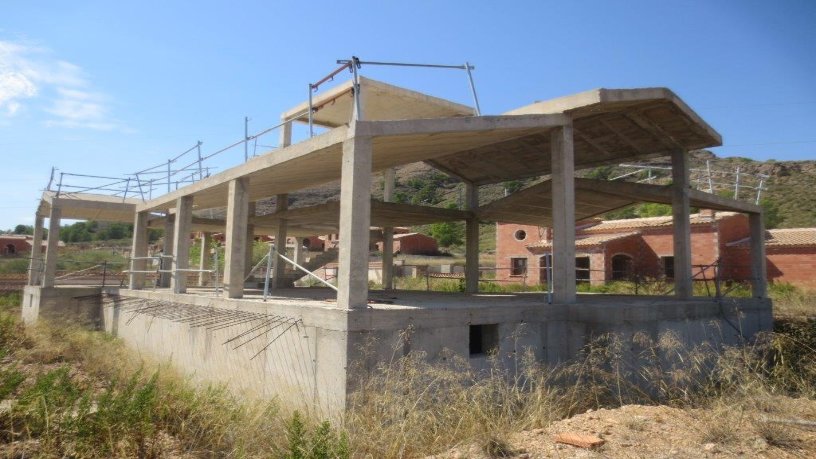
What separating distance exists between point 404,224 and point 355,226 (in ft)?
→ 32.3

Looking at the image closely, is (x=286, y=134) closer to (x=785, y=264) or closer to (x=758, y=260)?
(x=758, y=260)

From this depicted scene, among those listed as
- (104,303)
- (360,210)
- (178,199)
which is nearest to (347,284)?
(360,210)

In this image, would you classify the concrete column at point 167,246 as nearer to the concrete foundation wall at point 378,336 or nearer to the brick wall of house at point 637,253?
the concrete foundation wall at point 378,336

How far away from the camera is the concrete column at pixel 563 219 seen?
9.75 m

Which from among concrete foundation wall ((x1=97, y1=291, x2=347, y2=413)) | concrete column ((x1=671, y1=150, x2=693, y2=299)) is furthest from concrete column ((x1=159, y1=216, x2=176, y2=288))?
concrete column ((x1=671, y1=150, x2=693, y2=299))

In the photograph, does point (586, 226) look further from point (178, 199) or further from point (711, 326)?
point (178, 199)

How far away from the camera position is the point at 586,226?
Answer: 106ft

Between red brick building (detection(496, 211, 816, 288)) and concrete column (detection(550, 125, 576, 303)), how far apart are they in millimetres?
15044

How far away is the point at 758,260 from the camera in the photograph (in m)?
14.9

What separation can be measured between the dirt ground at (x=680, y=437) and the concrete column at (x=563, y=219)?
335cm

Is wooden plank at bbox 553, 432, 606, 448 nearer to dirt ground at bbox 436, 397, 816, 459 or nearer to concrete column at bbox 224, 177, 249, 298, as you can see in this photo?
dirt ground at bbox 436, 397, 816, 459

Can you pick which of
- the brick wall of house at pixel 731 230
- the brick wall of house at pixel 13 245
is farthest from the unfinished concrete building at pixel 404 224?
the brick wall of house at pixel 13 245

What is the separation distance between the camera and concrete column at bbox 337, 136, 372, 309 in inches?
313

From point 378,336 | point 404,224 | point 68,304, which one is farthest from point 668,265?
point 68,304
